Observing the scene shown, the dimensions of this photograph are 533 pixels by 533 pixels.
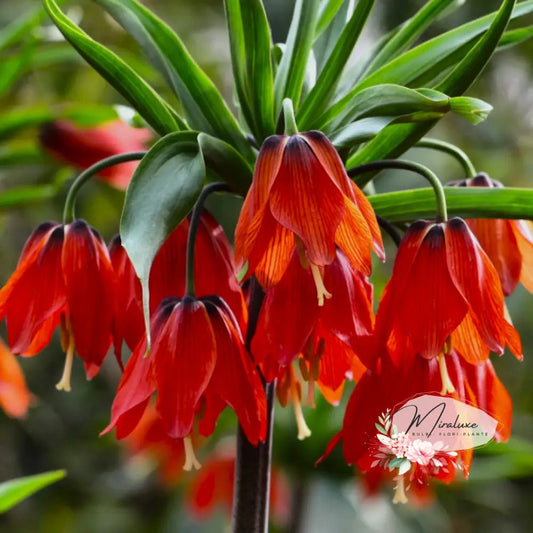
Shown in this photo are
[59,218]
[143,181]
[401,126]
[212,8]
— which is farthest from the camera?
[212,8]

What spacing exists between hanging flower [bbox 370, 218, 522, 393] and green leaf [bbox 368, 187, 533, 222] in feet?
0.05

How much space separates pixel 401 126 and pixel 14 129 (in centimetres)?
93

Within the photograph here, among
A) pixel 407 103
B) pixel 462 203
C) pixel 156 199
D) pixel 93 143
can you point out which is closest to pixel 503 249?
pixel 462 203

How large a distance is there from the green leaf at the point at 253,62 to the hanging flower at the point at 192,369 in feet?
0.59

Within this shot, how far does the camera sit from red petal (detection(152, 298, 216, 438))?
70 centimetres

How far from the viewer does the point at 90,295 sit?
78cm

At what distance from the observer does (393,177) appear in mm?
3762

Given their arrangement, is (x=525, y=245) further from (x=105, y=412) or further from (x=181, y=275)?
(x=105, y=412)

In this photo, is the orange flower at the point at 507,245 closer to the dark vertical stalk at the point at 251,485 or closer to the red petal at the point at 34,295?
the dark vertical stalk at the point at 251,485

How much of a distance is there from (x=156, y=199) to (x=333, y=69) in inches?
8.5

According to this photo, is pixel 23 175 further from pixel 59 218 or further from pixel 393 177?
pixel 393 177

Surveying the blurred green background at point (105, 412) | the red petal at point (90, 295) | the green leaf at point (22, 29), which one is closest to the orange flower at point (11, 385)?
the green leaf at point (22, 29)

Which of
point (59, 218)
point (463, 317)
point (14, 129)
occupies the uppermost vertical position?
point (463, 317)

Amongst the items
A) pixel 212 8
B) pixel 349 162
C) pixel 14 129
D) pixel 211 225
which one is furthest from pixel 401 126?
pixel 212 8
